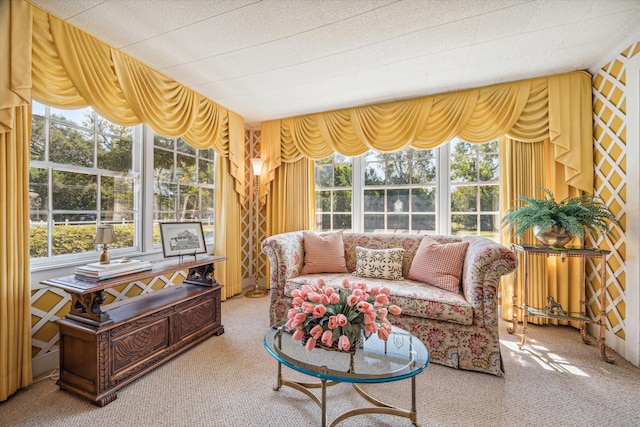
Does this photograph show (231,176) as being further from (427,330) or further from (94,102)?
(427,330)

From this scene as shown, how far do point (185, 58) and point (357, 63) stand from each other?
1.51m

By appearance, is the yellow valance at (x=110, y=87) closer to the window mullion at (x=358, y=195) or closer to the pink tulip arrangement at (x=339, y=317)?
the window mullion at (x=358, y=195)

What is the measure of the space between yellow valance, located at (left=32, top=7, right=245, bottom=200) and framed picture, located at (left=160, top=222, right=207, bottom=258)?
92 centimetres

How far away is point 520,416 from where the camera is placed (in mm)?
1567

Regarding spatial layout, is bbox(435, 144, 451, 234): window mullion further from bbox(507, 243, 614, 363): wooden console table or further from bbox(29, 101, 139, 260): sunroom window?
bbox(29, 101, 139, 260): sunroom window

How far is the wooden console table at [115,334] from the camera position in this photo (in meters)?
1.68

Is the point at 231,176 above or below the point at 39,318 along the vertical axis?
above

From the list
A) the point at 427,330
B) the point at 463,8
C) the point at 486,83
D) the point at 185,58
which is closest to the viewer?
the point at 463,8

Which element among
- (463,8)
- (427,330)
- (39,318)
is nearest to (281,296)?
(427,330)

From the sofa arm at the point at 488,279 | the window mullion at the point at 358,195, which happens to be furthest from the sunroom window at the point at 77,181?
the sofa arm at the point at 488,279

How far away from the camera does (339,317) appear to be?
52.6 inches

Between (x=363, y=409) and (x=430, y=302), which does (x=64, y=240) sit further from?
(x=430, y=302)

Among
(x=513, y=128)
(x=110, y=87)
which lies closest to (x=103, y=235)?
(x=110, y=87)

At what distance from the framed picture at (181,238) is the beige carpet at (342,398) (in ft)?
2.92
